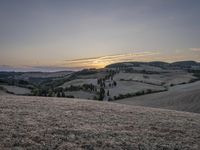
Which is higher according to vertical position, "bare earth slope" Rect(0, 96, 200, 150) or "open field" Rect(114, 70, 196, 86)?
"bare earth slope" Rect(0, 96, 200, 150)

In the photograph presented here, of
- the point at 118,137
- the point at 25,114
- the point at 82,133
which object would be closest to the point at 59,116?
the point at 25,114

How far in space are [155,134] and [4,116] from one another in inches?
372

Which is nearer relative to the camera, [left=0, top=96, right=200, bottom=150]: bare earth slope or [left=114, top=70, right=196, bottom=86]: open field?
[left=0, top=96, right=200, bottom=150]: bare earth slope

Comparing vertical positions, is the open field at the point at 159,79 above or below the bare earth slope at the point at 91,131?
below

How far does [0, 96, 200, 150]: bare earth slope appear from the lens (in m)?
12.2

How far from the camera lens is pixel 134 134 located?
1449cm

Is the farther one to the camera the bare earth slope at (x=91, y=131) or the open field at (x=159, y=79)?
the open field at (x=159, y=79)

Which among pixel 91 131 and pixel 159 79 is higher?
pixel 91 131

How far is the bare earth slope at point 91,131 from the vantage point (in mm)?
12156

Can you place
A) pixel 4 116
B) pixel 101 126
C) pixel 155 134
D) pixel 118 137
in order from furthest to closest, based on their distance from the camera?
pixel 4 116
pixel 101 126
pixel 155 134
pixel 118 137

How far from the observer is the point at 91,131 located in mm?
14547

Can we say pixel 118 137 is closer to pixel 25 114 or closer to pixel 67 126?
pixel 67 126

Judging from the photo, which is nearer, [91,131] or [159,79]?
[91,131]

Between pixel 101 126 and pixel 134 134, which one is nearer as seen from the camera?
pixel 134 134
